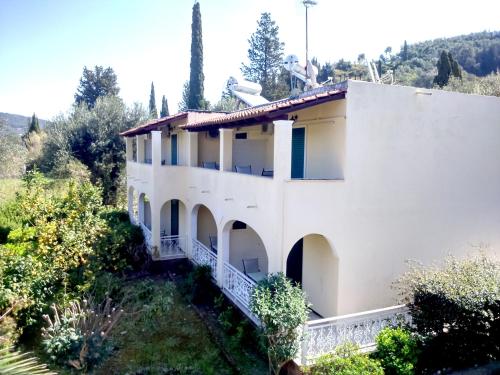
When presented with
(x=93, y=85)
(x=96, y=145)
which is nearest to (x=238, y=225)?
(x=96, y=145)

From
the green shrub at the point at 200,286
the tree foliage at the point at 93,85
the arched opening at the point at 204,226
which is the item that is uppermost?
the tree foliage at the point at 93,85

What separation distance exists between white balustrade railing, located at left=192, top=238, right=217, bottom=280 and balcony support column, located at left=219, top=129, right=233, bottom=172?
13.7 ft

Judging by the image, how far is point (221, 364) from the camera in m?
11.4

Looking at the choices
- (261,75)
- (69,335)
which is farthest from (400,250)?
(261,75)

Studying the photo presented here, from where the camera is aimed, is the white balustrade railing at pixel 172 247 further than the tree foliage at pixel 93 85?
No

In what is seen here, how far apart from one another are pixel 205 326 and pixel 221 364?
2.51 meters

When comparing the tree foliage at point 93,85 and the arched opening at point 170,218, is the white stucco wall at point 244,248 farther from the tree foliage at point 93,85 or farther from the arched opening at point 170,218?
the tree foliage at point 93,85

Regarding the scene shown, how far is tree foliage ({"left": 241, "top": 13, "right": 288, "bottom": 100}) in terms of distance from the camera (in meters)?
53.9

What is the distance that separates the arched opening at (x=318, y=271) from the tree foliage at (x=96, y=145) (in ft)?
85.7

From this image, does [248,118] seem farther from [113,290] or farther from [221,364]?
[113,290]

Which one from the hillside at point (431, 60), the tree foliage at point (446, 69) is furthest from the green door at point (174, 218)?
the hillside at point (431, 60)

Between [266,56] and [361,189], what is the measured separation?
46.8 m

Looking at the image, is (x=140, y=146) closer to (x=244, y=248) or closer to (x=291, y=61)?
(x=244, y=248)

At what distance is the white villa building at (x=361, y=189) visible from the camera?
37.8 feet
